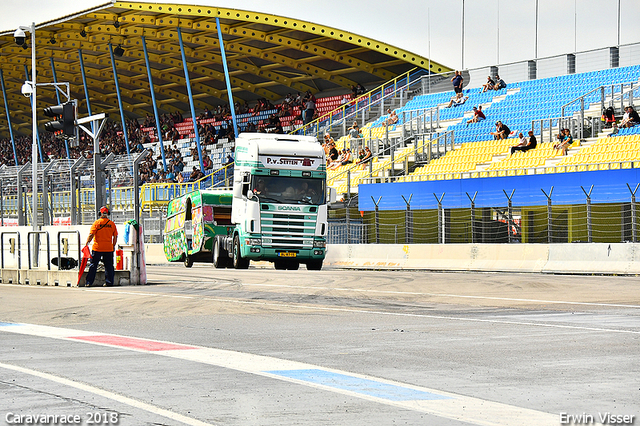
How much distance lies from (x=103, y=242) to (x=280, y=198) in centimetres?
883

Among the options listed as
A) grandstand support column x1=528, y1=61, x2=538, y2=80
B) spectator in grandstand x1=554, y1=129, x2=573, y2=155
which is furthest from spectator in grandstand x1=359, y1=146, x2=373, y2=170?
Answer: spectator in grandstand x1=554, y1=129, x2=573, y2=155

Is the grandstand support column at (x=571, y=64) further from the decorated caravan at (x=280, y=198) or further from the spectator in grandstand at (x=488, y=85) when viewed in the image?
the decorated caravan at (x=280, y=198)

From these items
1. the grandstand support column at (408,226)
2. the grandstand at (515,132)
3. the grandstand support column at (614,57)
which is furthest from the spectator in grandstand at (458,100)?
the grandstand support column at (408,226)

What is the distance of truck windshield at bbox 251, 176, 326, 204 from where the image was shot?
28.0 meters

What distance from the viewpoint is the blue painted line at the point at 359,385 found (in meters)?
6.84

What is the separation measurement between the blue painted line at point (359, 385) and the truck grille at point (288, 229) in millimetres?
20204

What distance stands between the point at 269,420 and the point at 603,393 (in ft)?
8.40

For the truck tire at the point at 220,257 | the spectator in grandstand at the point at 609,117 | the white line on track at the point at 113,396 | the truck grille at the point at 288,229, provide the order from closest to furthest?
the white line on track at the point at 113,396
the truck grille at the point at 288,229
the truck tire at the point at 220,257
the spectator in grandstand at the point at 609,117

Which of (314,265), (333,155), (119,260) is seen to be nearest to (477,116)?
(333,155)

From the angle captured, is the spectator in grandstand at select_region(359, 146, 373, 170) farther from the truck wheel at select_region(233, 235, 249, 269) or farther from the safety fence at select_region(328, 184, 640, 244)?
the truck wheel at select_region(233, 235, 249, 269)

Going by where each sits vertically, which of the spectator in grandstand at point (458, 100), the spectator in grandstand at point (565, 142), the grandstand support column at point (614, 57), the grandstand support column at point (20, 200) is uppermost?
the grandstand support column at point (614, 57)

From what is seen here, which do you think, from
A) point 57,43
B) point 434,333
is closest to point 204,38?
point 57,43

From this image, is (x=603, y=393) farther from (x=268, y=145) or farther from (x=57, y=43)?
(x=57, y=43)

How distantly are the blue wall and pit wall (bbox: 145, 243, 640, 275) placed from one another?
5.86ft
